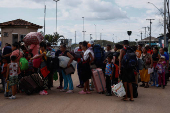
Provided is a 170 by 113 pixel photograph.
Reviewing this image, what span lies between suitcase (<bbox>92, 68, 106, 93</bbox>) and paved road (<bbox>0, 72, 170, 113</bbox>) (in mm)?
274

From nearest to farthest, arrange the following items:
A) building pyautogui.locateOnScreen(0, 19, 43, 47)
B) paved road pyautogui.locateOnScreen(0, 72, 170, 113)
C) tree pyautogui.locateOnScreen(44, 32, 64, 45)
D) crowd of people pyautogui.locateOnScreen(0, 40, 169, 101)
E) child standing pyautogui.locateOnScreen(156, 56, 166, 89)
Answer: paved road pyautogui.locateOnScreen(0, 72, 170, 113) → crowd of people pyautogui.locateOnScreen(0, 40, 169, 101) → child standing pyautogui.locateOnScreen(156, 56, 166, 89) → building pyautogui.locateOnScreen(0, 19, 43, 47) → tree pyautogui.locateOnScreen(44, 32, 64, 45)

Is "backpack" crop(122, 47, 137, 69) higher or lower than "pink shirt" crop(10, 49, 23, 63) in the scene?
lower

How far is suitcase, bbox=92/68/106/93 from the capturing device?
8672 mm

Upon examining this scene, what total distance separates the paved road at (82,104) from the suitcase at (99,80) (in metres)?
0.27

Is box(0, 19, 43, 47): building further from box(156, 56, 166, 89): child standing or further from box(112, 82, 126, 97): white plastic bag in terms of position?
box(112, 82, 126, 97): white plastic bag

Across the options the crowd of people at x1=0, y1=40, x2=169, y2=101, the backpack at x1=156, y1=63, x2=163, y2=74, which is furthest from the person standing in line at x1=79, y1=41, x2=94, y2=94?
the backpack at x1=156, y1=63, x2=163, y2=74

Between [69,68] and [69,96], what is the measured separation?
3.70ft

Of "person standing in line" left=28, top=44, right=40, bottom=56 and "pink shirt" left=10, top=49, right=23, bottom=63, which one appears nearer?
"pink shirt" left=10, top=49, right=23, bottom=63

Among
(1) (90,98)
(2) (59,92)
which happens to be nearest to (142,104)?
(1) (90,98)

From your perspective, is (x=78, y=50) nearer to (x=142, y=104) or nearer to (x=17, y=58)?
(x=17, y=58)

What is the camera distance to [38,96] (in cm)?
829

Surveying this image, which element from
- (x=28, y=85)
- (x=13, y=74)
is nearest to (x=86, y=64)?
(x=28, y=85)

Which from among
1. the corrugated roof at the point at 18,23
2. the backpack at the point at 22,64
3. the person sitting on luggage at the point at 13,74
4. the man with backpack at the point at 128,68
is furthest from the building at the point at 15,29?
the man with backpack at the point at 128,68

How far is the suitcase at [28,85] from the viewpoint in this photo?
8.45 m
